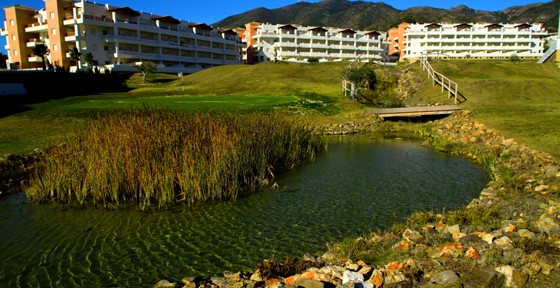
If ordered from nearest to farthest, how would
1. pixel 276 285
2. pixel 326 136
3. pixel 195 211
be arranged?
1. pixel 276 285
2. pixel 195 211
3. pixel 326 136

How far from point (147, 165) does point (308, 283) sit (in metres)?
7.04

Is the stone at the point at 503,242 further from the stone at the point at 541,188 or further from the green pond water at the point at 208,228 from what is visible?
the stone at the point at 541,188

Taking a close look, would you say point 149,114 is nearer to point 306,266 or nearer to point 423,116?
point 306,266

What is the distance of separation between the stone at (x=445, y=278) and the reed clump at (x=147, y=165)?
731 centimetres

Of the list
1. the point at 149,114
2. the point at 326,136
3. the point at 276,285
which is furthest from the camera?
→ the point at 326,136

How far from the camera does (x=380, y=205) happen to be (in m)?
11.7

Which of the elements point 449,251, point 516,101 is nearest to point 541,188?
point 449,251

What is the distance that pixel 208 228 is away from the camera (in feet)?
33.7

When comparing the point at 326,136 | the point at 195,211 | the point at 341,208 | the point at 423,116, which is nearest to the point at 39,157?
the point at 195,211

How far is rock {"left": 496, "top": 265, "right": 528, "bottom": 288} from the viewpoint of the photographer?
5840 millimetres

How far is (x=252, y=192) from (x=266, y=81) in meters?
41.4

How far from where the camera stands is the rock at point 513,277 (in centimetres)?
584

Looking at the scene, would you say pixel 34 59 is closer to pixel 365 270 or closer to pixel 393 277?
pixel 365 270

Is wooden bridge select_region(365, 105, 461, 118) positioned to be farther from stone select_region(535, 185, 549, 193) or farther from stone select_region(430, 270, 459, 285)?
stone select_region(430, 270, 459, 285)
